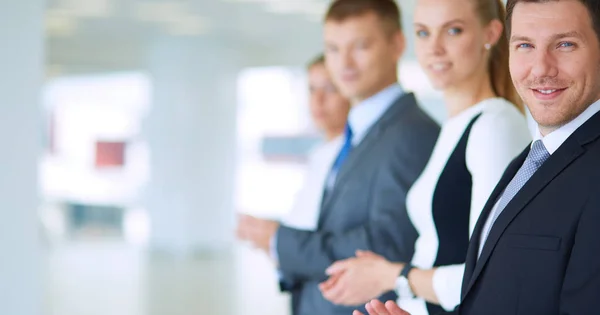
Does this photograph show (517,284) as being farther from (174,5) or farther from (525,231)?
(174,5)

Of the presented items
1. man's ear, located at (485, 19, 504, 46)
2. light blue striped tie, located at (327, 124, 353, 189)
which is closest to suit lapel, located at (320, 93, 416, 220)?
light blue striped tie, located at (327, 124, 353, 189)

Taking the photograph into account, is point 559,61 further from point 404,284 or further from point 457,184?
point 404,284

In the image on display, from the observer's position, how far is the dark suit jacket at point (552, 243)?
4.89ft

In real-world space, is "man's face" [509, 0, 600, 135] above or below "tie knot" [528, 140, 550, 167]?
above


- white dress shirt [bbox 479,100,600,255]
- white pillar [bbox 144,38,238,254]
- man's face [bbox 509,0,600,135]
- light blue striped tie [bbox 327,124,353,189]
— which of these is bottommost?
white pillar [bbox 144,38,238,254]

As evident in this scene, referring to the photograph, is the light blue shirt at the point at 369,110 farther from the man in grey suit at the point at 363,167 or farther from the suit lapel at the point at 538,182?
the suit lapel at the point at 538,182

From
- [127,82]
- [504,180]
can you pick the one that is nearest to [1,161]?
[504,180]

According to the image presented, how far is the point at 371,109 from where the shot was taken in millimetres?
3215

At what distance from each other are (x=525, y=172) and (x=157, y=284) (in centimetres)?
1111

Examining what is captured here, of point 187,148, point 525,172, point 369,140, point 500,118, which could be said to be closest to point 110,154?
point 187,148

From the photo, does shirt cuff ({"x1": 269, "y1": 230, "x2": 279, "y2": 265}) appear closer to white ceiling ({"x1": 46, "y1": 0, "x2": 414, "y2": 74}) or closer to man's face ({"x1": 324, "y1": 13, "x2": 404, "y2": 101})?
man's face ({"x1": 324, "y1": 13, "x2": 404, "y2": 101})

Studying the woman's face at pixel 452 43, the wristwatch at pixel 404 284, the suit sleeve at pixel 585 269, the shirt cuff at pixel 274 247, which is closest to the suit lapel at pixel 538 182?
the suit sleeve at pixel 585 269

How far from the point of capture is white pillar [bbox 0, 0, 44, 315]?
590 centimetres

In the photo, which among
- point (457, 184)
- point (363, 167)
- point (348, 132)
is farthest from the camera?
point (348, 132)
